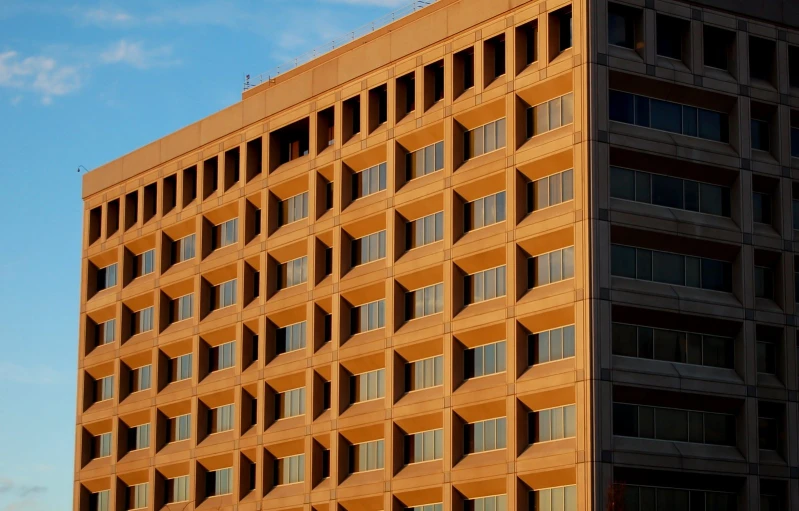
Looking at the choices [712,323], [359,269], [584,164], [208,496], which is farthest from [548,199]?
[208,496]

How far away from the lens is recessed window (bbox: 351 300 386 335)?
93.6 meters

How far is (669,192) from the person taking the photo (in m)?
83.2

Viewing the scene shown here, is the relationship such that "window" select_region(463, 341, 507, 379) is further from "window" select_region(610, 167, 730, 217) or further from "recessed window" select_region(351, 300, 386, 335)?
"window" select_region(610, 167, 730, 217)

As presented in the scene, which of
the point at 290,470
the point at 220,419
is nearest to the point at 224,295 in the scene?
the point at 220,419

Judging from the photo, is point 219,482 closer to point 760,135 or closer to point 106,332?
point 106,332

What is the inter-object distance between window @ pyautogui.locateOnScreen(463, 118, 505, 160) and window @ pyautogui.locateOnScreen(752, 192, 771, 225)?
1374 centimetres

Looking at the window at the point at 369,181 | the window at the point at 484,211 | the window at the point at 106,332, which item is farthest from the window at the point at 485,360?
the window at the point at 106,332

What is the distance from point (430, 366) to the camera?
8931 cm

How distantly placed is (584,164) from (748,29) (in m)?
13.4

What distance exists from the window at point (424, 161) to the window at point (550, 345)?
504 inches

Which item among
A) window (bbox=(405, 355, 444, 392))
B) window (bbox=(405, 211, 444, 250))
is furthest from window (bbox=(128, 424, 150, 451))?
window (bbox=(405, 211, 444, 250))

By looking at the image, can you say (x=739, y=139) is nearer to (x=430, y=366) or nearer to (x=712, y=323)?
(x=712, y=323)

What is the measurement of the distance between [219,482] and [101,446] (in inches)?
644

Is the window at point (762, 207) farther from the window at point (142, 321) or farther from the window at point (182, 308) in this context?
the window at point (142, 321)
